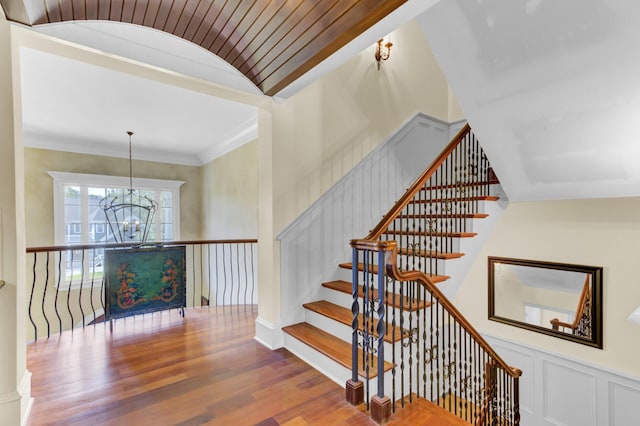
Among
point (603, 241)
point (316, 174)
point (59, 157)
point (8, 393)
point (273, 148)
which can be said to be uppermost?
point (59, 157)

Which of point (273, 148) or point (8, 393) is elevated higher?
point (273, 148)

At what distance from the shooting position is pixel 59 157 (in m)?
5.18

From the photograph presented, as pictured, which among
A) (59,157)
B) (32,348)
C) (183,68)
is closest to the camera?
(183,68)

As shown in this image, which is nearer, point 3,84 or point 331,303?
point 3,84

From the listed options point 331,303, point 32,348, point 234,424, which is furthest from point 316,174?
point 32,348

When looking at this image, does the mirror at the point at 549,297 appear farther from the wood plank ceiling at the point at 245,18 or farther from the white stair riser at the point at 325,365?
the wood plank ceiling at the point at 245,18

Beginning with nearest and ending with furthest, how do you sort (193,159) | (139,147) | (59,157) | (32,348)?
(32,348) < (59,157) < (139,147) < (193,159)

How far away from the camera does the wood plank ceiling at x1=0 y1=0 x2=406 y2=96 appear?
5.34ft

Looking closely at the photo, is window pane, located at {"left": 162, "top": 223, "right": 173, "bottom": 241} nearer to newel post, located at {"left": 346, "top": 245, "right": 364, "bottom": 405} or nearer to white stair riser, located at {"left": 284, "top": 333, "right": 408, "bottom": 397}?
white stair riser, located at {"left": 284, "top": 333, "right": 408, "bottom": 397}

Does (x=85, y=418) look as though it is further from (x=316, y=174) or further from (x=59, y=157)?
(x=59, y=157)

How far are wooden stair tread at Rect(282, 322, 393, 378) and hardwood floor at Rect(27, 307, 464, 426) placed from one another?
191mm

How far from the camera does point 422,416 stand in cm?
195

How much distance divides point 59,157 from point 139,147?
1230mm

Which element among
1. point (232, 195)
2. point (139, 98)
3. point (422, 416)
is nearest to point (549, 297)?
point (422, 416)
